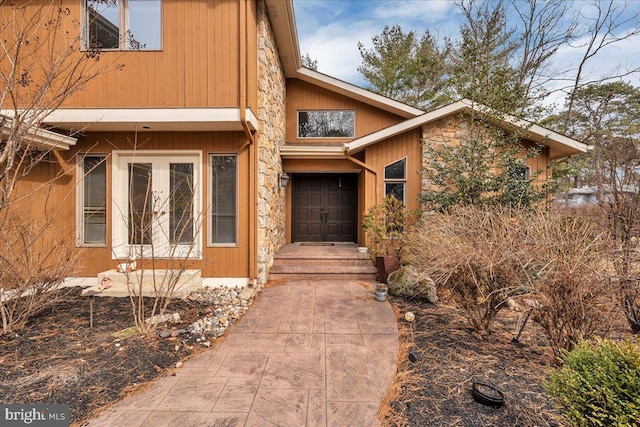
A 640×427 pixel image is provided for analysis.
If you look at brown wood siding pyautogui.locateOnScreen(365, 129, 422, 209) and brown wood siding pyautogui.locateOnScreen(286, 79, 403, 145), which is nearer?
brown wood siding pyautogui.locateOnScreen(365, 129, 422, 209)

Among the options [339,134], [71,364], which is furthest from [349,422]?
[339,134]

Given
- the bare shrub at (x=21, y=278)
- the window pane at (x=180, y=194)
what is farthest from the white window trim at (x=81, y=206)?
the bare shrub at (x=21, y=278)

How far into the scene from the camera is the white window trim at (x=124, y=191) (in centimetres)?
546

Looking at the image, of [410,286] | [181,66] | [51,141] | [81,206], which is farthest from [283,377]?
[51,141]

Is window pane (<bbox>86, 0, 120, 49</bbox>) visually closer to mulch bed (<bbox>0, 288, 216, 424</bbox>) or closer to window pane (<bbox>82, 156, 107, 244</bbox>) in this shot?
window pane (<bbox>82, 156, 107, 244</bbox>)

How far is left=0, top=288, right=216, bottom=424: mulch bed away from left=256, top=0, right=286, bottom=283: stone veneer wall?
2040mm

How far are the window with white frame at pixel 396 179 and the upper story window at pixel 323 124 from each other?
6.96ft

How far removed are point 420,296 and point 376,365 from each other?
228 cm

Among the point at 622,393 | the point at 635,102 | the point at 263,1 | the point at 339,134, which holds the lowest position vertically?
the point at 622,393

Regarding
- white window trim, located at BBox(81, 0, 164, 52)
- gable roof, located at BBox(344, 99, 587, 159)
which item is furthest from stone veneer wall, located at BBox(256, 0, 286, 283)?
gable roof, located at BBox(344, 99, 587, 159)

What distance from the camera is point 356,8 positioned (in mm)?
12891

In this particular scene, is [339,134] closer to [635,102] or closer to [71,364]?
[71,364]

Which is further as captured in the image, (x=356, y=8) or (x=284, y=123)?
(x=356, y=8)

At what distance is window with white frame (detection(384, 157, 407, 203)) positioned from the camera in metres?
7.68
